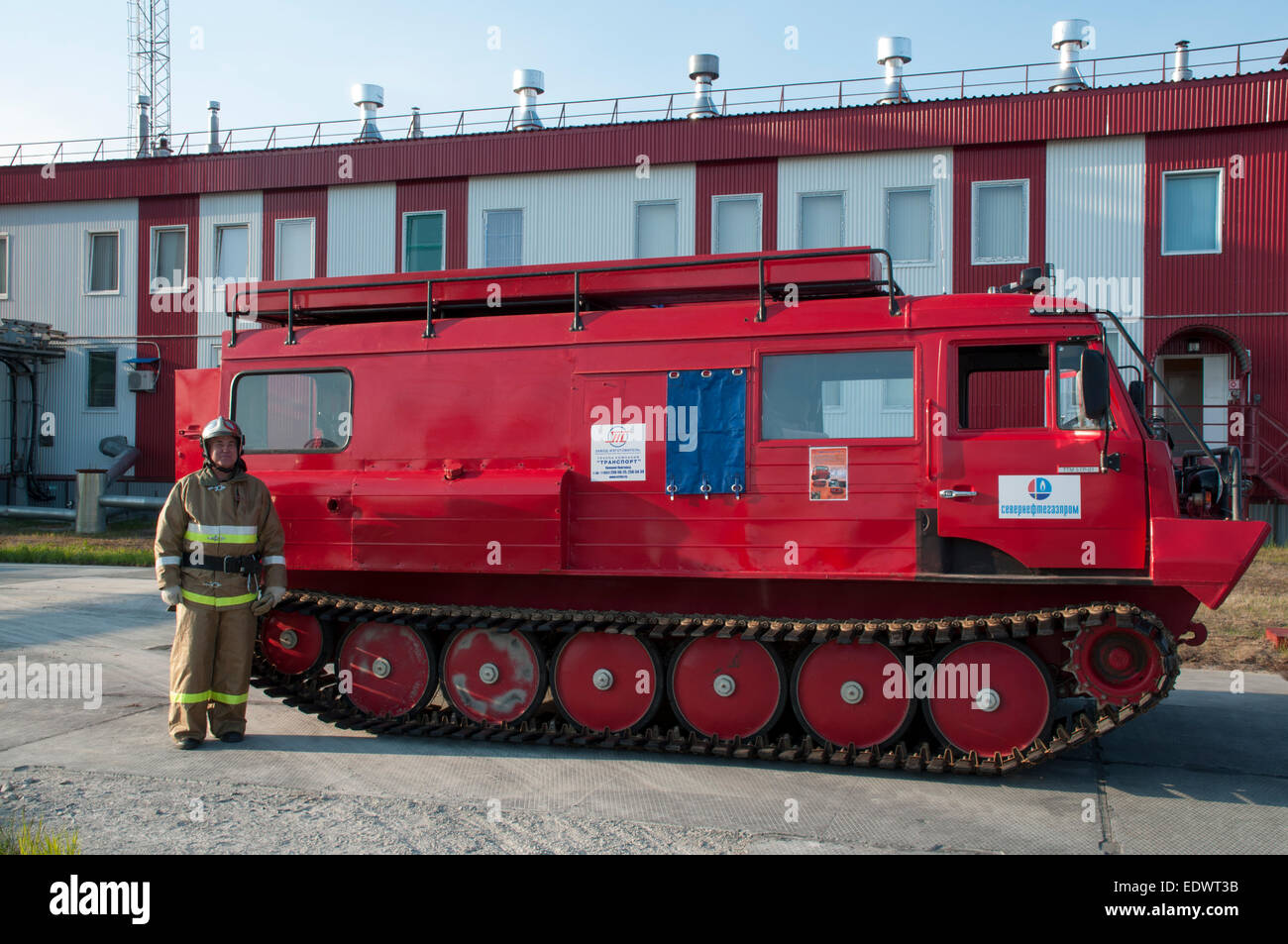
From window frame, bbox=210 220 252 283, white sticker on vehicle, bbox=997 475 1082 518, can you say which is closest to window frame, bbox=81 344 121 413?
window frame, bbox=210 220 252 283

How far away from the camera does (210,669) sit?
6.80m

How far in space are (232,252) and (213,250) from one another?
45 cm

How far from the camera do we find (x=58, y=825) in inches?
202

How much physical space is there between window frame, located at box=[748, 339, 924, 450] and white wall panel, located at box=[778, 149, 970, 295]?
12.5m

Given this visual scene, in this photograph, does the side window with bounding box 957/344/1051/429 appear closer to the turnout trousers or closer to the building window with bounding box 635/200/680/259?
the turnout trousers

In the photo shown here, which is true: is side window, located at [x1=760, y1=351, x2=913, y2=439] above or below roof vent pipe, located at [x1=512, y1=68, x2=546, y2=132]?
below

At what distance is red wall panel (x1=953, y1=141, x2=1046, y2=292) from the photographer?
59.2 ft

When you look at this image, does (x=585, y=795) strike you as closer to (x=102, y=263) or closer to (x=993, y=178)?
(x=993, y=178)

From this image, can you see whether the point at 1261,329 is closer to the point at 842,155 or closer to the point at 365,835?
the point at 842,155

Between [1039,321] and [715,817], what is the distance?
12.1 ft
